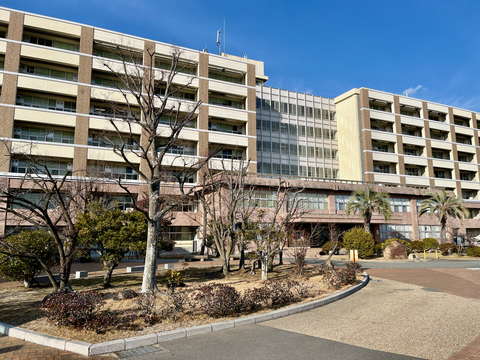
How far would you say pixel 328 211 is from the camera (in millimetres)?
37812

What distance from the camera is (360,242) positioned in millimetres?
26719

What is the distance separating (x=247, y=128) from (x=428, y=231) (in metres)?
28.9

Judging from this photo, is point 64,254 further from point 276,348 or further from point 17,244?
point 276,348

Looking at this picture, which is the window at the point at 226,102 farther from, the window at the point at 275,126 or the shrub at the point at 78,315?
the shrub at the point at 78,315

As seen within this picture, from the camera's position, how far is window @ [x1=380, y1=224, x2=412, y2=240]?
4244 centimetres

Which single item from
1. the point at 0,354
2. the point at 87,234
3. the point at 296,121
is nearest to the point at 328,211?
the point at 296,121

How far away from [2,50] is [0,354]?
39.3 metres

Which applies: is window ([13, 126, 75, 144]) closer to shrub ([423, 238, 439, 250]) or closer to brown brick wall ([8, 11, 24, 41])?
brown brick wall ([8, 11, 24, 41])

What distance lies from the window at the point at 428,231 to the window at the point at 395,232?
2.19 meters

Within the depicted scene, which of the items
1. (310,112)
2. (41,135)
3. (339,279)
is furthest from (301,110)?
(339,279)

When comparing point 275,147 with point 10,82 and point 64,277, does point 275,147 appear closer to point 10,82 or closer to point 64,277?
point 10,82

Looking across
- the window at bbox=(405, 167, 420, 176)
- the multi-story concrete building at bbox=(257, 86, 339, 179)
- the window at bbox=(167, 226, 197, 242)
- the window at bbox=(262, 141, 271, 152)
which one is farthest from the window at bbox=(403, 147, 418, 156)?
the window at bbox=(167, 226, 197, 242)

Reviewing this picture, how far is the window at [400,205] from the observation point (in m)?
43.0

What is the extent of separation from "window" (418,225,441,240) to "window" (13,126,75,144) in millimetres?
45760
